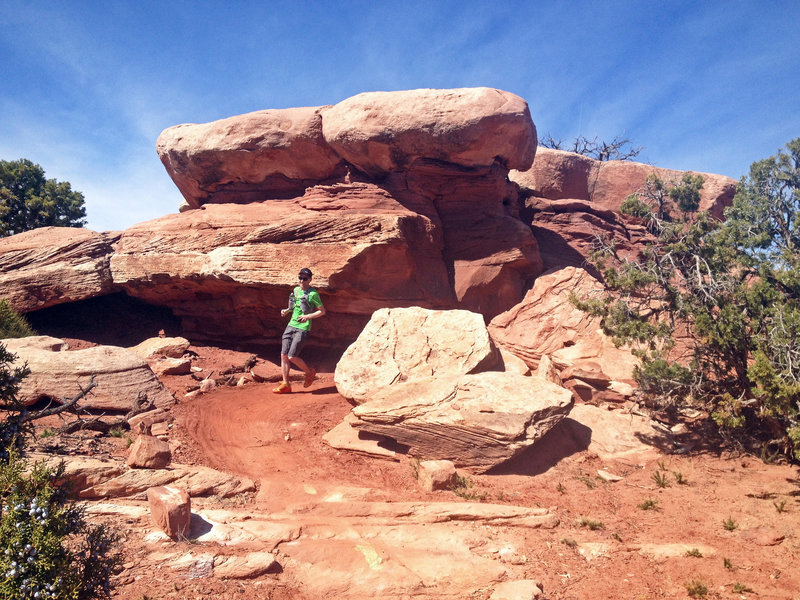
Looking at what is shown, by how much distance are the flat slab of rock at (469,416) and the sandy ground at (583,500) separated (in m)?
0.30

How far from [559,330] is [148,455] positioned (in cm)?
732

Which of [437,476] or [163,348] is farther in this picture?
[163,348]

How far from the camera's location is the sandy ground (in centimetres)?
385

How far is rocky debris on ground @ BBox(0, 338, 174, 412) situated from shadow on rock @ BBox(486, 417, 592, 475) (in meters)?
4.73

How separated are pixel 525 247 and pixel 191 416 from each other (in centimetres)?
725

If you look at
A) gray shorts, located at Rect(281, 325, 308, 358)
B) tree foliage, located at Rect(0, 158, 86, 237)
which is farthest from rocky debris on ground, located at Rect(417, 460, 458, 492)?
tree foliage, located at Rect(0, 158, 86, 237)

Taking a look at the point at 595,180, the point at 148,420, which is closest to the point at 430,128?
the point at 595,180

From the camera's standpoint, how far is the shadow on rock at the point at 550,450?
5965mm

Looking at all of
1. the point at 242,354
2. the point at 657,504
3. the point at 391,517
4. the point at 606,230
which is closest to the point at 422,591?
the point at 391,517

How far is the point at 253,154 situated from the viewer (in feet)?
37.1

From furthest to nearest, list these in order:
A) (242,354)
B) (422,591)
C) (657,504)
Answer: (242,354), (657,504), (422,591)

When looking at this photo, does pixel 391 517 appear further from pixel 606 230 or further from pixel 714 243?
pixel 606 230

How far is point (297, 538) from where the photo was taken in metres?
4.23

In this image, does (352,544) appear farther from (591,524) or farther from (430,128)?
(430,128)
